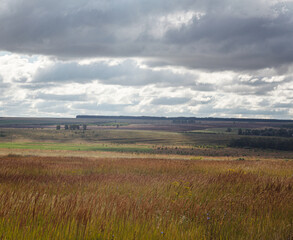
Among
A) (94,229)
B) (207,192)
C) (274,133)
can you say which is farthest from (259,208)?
(274,133)

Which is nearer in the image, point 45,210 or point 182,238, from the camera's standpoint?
point 182,238

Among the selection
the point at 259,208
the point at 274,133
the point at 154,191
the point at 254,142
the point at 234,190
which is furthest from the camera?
the point at 274,133

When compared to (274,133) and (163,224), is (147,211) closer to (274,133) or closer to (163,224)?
(163,224)

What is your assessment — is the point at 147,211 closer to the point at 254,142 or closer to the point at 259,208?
the point at 259,208

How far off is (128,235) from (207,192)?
171 inches

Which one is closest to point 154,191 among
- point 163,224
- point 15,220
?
point 163,224

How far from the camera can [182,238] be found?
14.7 feet

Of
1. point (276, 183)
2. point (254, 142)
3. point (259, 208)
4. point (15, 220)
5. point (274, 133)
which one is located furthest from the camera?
point (274, 133)

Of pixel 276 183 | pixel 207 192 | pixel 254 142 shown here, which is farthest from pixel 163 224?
pixel 254 142

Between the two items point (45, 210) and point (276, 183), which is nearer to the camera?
point (45, 210)

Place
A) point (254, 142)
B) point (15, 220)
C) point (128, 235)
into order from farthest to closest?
point (254, 142)
point (15, 220)
point (128, 235)

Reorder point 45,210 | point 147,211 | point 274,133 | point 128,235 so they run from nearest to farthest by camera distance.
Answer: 1. point 128,235
2. point 45,210
3. point 147,211
4. point 274,133

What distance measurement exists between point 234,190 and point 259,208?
224 cm

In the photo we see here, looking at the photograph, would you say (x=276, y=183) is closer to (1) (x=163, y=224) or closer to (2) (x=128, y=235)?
(1) (x=163, y=224)
